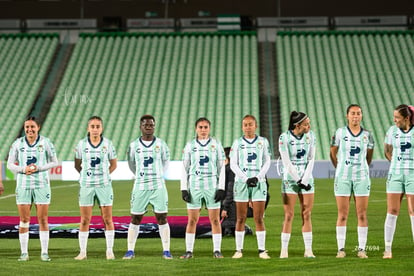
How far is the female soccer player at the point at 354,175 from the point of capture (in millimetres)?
11195

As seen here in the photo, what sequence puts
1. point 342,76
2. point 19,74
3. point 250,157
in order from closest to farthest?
1. point 250,157
2. point 342,76
3. point 19,74

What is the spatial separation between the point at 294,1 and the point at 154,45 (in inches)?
305

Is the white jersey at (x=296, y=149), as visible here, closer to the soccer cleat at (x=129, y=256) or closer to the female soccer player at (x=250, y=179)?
the female soccer player at (x=250, y=179)

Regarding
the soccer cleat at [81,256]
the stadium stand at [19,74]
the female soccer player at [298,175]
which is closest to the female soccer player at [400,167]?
the female soccer player at [298,175]

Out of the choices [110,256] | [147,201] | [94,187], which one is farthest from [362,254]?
[94,187]

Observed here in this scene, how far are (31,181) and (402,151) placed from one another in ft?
17.9

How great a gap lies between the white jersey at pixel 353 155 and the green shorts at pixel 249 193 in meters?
1.15

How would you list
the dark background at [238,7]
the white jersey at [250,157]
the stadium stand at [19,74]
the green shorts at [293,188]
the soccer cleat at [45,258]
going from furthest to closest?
the dark background at [238,7] < the stadium stand at [19,74] < the white jersey at [250,157] < the green shorts at [293,188] < the soccer cleat at [45,258]

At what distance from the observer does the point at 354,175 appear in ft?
A: 36.8

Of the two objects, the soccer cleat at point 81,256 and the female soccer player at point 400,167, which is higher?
the female soccer player at point 400,167

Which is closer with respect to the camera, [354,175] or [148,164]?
[354,175]

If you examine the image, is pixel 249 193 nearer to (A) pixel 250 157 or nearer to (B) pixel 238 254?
(A) pixel 250 157

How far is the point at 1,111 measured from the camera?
36094mm

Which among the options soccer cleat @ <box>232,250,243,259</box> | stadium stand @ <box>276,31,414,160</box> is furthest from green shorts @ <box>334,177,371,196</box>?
stadium stand @ <box>276,31,414,160</box>
